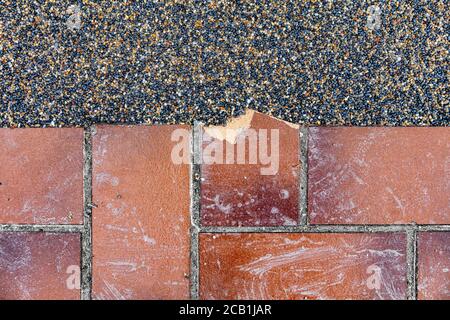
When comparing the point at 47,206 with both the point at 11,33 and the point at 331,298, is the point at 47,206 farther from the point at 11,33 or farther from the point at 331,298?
the point at 331,298

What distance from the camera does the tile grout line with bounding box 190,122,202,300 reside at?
1079 mm

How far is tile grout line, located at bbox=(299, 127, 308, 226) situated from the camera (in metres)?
1.08

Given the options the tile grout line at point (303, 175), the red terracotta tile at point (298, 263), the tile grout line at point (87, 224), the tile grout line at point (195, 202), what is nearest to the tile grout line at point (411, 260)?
the red terracotta tile at point (298, 263)

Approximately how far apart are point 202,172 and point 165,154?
10cm

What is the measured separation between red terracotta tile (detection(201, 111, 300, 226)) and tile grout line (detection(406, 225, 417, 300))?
30 centimetres

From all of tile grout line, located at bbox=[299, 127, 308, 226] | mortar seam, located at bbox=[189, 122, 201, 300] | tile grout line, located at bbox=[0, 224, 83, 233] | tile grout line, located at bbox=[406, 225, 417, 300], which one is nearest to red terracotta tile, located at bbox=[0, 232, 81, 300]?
tile grout line, located at bbox=[0, 224, 83, 233]

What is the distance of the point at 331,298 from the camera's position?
1.11 meters

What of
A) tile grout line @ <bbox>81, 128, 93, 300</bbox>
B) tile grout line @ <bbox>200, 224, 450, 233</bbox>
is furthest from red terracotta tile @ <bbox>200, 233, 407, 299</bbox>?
tile grout line @ <bbox>81, 128, 93, 300</bbox>

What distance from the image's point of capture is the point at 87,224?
3.57ft

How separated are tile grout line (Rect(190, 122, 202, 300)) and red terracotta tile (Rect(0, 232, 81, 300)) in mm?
294

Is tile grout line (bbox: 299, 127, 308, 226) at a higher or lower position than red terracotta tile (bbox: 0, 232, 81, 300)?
higher

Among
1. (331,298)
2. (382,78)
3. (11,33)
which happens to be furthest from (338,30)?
(11,33)

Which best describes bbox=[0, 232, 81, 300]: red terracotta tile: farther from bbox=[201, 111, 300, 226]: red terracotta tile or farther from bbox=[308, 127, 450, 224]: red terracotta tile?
bbox=[308, 127, 450, 224]: red terracotta tile

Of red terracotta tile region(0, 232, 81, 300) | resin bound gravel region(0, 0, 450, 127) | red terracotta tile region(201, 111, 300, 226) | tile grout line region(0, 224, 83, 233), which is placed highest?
resin bound gravel region(0, 0, 450, 127)
